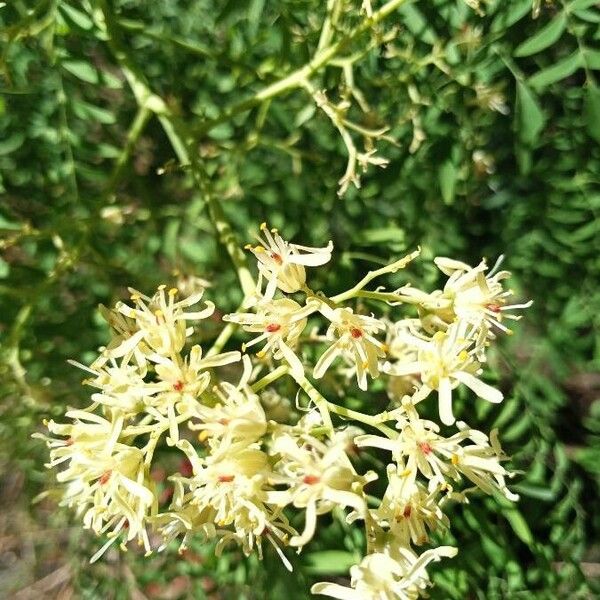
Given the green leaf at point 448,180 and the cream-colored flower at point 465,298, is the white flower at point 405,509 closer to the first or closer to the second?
the cream-colored flower at point 465,298

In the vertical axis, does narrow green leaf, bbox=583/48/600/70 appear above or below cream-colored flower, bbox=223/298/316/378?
above

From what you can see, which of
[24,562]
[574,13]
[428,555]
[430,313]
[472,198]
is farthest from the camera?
[24,562]

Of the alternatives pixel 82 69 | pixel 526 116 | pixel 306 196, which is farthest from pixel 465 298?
pixel 82 69

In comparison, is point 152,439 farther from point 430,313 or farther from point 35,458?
point 35,458

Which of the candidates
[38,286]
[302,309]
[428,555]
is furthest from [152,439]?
[38,286]

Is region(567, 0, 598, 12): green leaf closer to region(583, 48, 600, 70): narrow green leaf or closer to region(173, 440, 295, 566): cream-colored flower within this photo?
region(583, 48, 600, 70): narrow green leaf

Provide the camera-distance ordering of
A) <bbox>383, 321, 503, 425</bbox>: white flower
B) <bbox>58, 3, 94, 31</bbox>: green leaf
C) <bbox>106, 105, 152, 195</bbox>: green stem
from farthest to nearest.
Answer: <bbox>106, 105, 152, 195</bbox>: green stem < <bbox>58, 3, 94, 31</bbox>: green leaf < <bbox>383, 321, 503, 425</bbox>: white flower

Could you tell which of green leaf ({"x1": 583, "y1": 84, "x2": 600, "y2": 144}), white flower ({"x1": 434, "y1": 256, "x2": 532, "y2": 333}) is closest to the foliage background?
green leaf ({"x1": 583, "y1": 84, "x2": 600, "y2": 144})
